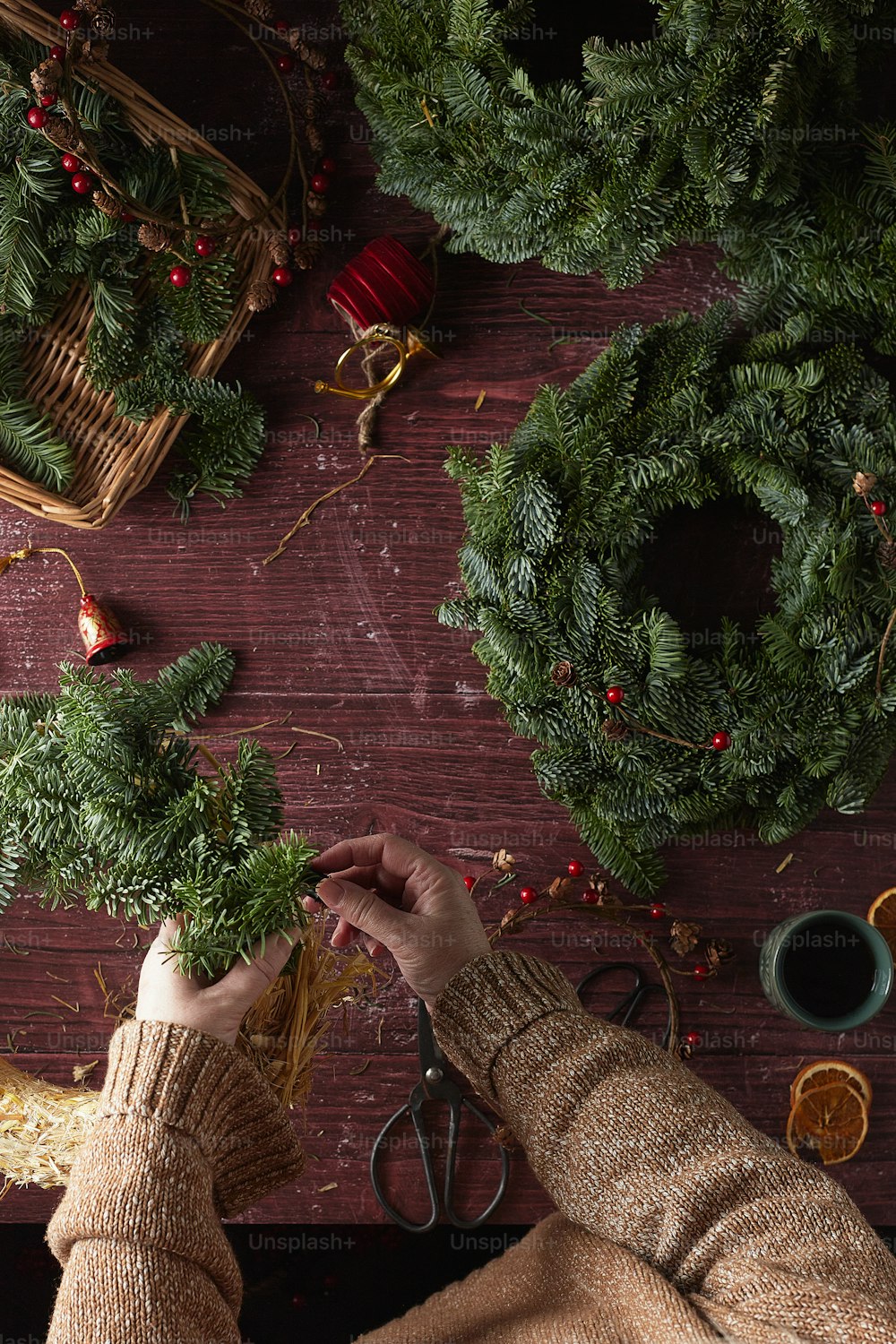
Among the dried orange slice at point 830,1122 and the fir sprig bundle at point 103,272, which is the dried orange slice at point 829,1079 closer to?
the dried orange slice at point 830,1122

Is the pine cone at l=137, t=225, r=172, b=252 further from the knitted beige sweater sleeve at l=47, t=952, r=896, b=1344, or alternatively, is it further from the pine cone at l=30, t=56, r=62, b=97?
the knitted beige sweater sleeve at l=47, t=952, r=896, b=1344

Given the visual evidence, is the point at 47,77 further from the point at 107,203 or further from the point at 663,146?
the point at 663,146

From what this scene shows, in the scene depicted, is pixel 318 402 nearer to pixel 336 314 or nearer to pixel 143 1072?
pixel 336 314

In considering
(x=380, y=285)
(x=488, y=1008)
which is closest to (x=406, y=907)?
(x=488, y=1008)

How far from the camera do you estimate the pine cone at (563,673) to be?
3.79ft

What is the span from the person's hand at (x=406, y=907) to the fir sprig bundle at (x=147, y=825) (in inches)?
7.1

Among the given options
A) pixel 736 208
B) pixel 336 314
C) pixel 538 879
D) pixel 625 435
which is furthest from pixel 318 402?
pixel 538 879

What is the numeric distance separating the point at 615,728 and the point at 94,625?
71cm

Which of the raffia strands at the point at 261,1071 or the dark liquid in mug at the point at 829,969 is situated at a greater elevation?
the raffia strands at the point at 261,1071

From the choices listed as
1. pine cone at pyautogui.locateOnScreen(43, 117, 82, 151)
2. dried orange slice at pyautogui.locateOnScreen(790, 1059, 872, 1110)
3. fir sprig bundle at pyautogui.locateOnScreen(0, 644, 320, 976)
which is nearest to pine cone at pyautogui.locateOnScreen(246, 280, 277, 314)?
pine cone at pyautogui.locateOnScreen(43, 117, 82, 151)

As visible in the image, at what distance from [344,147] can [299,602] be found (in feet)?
2.08

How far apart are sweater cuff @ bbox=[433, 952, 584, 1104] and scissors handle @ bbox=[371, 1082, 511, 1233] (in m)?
0.27

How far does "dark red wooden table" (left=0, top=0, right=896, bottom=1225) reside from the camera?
1342 millimetres

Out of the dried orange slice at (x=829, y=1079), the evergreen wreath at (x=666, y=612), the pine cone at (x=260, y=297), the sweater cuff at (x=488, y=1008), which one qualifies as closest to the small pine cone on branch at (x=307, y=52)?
the pine cone at (x=260, y=297)
